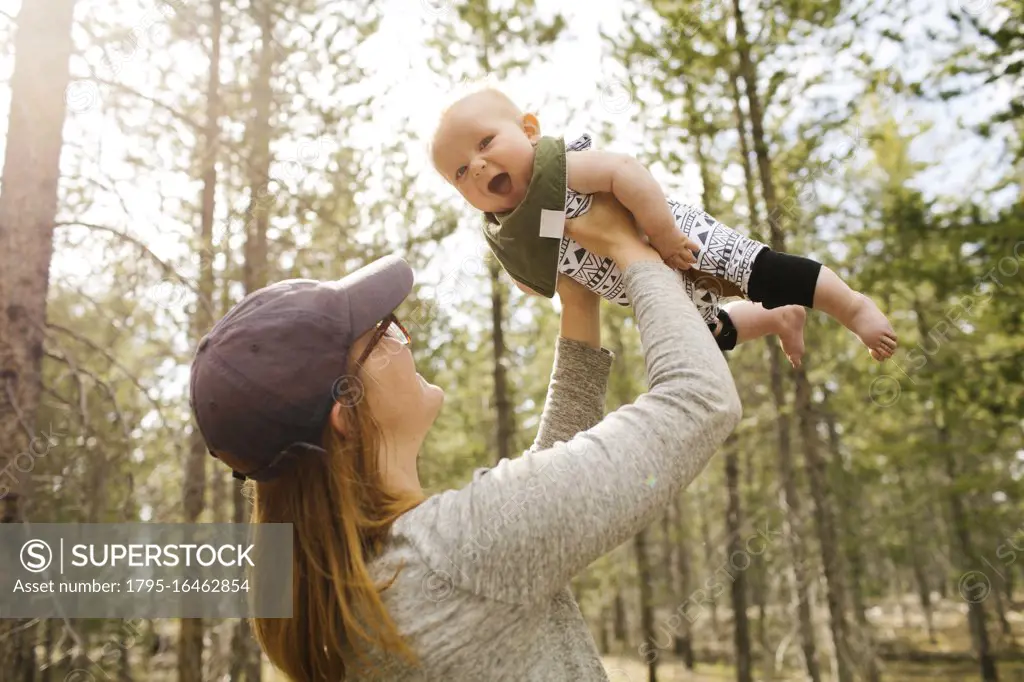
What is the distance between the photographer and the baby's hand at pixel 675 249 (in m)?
1.67

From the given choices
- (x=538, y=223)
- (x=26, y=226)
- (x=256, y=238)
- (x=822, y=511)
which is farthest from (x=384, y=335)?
(x=256, y=238)

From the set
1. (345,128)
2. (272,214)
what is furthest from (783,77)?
(272,214)

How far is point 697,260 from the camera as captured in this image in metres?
1.96

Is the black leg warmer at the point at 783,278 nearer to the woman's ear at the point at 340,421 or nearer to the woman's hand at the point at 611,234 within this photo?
the woman's hand at the point at 611,234

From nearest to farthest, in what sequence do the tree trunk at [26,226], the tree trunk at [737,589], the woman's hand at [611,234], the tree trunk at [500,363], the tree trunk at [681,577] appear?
the woman's hand at [611,234] → the tree trunk at [26,226] → the tree trunk at [500,363] → the tree trunk at [737,589] → the tree trunk at [681,577]

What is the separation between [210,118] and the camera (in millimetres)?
9547

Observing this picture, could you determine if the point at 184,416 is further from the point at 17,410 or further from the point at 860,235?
the point at 860,235

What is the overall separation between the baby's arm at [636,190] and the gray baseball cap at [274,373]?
60cm

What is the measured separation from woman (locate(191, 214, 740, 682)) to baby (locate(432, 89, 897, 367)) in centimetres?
31

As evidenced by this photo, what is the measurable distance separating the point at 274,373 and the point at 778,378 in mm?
9884

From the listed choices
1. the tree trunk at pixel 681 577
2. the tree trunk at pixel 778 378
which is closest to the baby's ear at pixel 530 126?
the tree trunk at pixel 778 378

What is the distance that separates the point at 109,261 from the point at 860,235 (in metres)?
9.49

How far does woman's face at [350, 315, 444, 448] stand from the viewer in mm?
1483

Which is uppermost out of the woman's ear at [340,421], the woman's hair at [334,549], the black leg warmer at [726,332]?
the black leg warmer at [726,332]
